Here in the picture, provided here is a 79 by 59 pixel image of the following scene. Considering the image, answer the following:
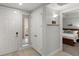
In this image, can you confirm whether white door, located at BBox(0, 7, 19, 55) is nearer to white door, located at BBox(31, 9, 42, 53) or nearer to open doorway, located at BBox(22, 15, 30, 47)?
open doorway, located at BBox(22, 15, 30, 47)

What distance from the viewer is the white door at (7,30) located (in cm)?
283

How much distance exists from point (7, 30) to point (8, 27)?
0.14 meters

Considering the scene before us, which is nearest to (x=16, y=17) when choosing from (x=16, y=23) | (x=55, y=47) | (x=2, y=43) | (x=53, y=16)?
(x=16, y=23)

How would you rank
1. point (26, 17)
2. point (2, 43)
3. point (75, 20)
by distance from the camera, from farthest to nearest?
point (75, 20) < point (26, 17) < point (2, 43)

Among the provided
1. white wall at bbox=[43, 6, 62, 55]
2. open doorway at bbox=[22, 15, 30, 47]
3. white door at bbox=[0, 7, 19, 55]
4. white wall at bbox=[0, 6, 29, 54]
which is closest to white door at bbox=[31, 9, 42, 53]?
white wall at bbox=[43, 6, 62, 55]

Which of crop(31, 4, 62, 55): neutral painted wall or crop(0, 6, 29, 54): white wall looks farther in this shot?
crop(0, 6, 29, 54): white wall

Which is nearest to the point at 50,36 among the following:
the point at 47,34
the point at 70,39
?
the point at 47,34

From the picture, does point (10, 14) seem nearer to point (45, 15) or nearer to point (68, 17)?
point (45, 15)

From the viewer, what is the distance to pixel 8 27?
3004 mm

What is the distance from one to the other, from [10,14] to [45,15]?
61.0 inches

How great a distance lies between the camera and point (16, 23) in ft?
10.7

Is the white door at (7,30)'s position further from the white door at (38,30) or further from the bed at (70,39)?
the bed at (70,39)

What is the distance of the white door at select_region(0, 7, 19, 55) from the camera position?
283cm

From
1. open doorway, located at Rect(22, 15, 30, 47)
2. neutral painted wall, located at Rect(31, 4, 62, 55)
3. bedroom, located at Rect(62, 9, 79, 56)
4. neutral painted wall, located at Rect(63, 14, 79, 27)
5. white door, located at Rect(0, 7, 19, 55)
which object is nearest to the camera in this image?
neutral painted wall, located at Rect(31, 4, 62, 55)
